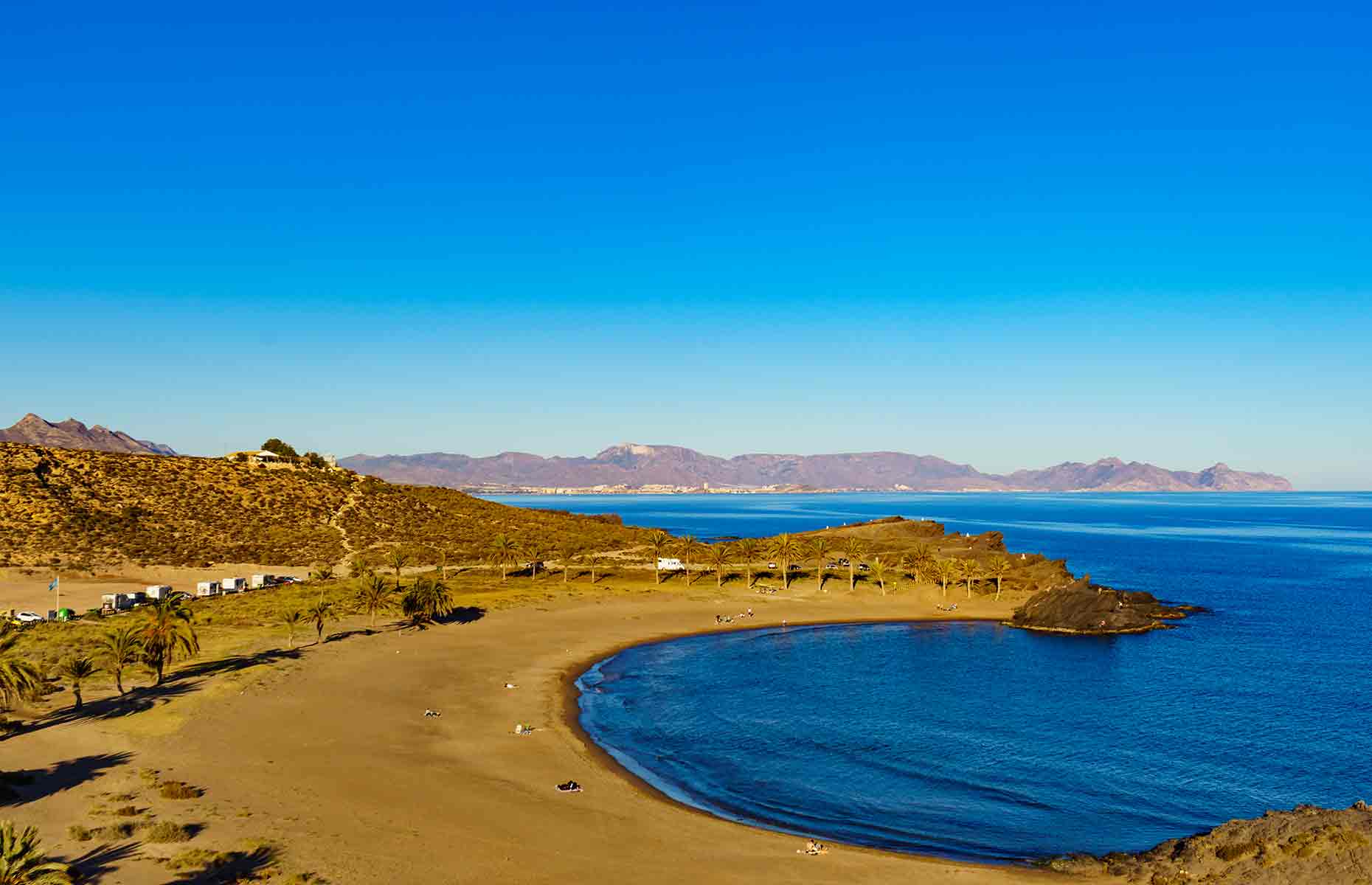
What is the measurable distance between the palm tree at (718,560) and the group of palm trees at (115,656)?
7295 cm

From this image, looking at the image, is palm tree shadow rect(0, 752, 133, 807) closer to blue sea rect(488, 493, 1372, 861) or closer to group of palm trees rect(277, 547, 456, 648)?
blue sea rect(488, 493, 1372, 861)

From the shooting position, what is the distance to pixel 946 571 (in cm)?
11956

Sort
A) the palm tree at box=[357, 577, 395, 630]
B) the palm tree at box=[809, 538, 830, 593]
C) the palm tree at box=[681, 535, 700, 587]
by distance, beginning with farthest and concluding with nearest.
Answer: the palm tree at box=[681, 535, 700, 587] < the palm tree at box=[809, 538, 830, 593] < the palm tree at box=[357, 577, 395, 630]

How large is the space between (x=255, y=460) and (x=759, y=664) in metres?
130

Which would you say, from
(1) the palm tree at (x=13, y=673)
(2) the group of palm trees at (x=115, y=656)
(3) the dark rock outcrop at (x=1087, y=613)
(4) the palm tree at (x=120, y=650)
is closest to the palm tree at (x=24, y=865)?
(1) the palm tree at (x=13, y=673)

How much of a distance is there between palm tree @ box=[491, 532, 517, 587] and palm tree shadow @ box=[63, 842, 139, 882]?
8477cm

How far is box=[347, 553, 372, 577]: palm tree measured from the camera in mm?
97150

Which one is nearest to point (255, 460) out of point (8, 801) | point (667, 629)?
point (667, 629)

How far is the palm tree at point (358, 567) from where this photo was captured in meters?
97.2

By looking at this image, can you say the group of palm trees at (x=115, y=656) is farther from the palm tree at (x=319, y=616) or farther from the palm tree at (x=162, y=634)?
the palm tree at (x=319, y=616)

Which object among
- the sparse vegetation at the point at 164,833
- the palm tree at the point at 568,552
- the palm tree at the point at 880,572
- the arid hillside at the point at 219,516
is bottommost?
the palm tree at the point at 880,572

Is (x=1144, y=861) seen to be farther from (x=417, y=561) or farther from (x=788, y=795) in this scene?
(x=417, y=561)

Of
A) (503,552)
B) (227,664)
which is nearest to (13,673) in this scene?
(227,664)

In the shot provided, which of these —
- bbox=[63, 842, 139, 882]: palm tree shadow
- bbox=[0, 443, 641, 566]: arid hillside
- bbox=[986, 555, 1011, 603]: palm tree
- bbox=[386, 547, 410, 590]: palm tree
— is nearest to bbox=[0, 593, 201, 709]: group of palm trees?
bbox=[63, 842, 139, 882]: palm tree shadow
